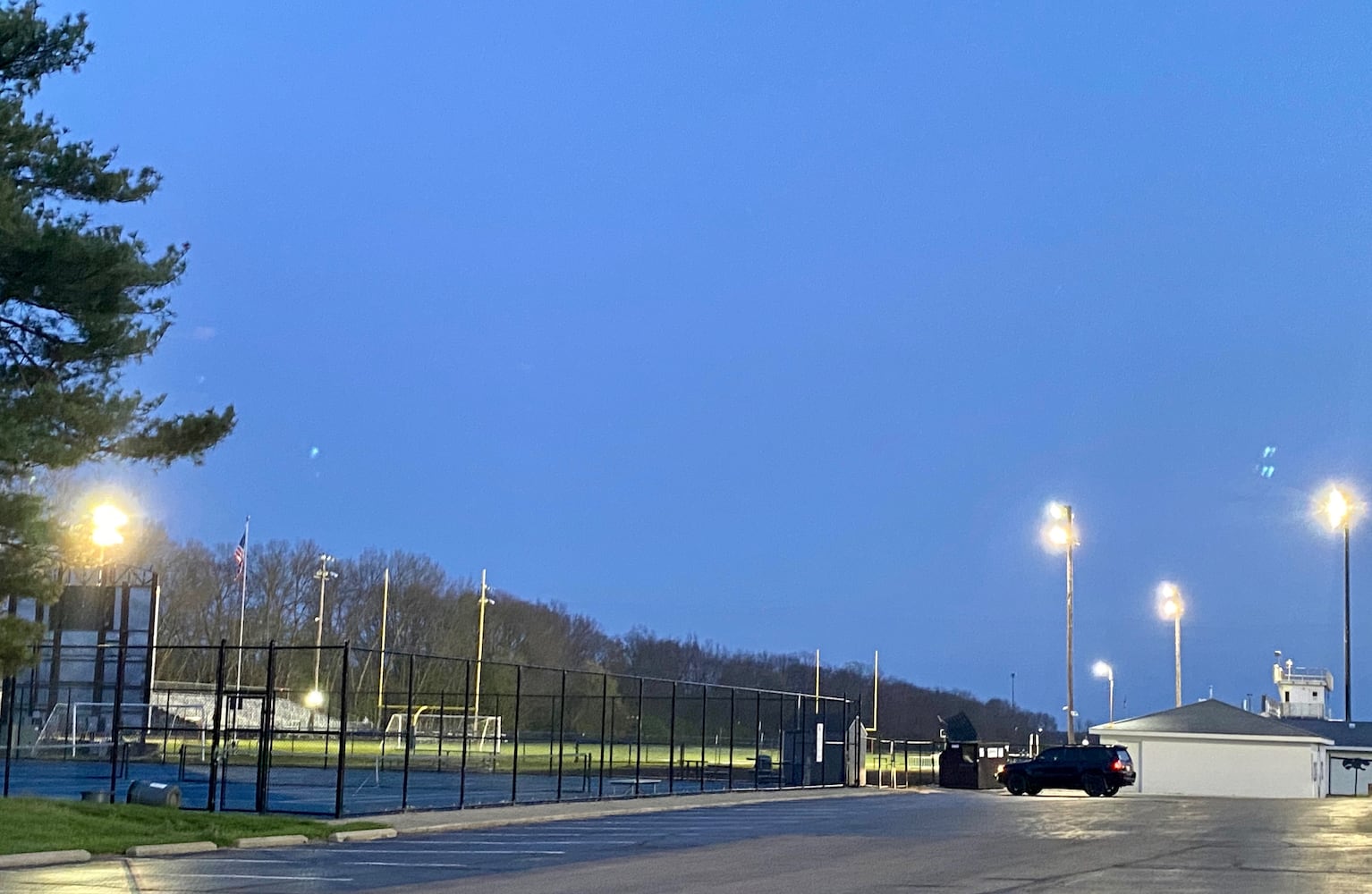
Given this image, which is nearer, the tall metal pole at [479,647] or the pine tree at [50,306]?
the pine tree at [50,306]

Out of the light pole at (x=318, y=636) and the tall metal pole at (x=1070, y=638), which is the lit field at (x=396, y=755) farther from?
the tall metal pole at (x=1070, y=638)

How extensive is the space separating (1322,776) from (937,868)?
1912 inches

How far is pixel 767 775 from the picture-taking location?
45.3m

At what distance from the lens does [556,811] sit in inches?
1113

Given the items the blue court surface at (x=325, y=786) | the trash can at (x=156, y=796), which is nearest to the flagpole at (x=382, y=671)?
the blue court surface at (x=325, y=786)

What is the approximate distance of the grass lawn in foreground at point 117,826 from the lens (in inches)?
762

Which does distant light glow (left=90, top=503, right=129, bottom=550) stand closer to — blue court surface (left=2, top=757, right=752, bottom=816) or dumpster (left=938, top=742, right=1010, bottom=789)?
blue court surface (left=2, top=757, right=752, bottom=816)

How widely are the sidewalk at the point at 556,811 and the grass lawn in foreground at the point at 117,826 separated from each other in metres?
1.49

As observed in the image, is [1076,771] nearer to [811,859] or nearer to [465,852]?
[811,859]

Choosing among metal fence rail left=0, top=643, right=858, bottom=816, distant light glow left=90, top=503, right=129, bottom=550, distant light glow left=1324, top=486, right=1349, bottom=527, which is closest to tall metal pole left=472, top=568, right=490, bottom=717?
metal fence rail left=0, top=643, right=858, bottom=816

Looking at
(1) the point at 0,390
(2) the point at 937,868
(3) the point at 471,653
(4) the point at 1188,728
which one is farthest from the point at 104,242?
(3) the point at 471,653

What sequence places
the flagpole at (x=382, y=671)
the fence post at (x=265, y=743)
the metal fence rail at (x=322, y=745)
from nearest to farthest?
the fence post at (x=265, y=743) → the metal fence rail at (x=322, y=745) → the flagpole at (x=382, y=671)

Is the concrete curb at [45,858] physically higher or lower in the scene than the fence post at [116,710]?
lower

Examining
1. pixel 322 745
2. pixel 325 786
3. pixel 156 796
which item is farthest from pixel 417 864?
pixel 322 745
